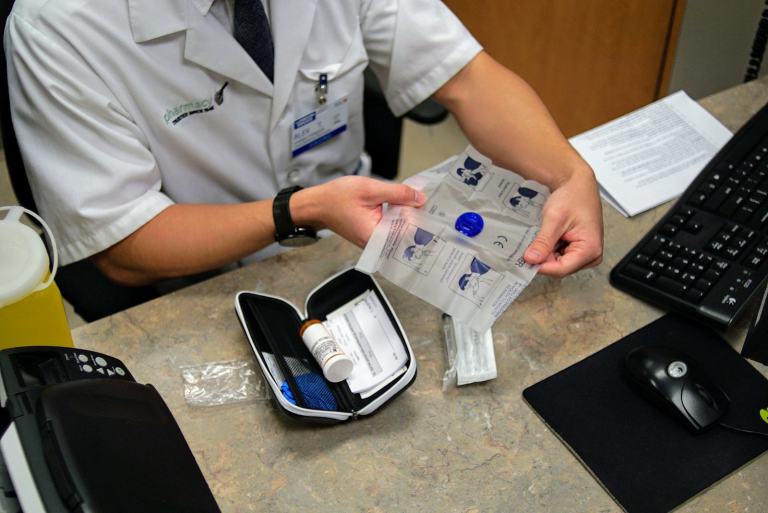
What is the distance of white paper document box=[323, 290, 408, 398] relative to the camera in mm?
921

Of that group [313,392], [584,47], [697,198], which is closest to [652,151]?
[697,198]

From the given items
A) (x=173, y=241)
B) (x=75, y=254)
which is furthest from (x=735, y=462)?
(x=75, y=254)

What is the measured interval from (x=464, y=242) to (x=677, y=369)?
0.95 ft

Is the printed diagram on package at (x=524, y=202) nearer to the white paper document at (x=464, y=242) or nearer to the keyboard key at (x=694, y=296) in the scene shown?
the white paper document at (x=464, y=242)

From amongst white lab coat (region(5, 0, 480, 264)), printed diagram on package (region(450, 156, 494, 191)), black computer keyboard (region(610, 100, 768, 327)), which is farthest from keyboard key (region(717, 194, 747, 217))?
white lab coat (region(5, 0, 480, 264))

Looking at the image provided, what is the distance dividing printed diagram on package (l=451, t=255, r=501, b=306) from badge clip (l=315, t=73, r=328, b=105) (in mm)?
423

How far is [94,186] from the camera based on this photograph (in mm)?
1018

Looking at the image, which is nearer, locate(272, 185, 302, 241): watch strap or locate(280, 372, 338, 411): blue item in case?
locate(280, 372, 338, 411): blue item in case

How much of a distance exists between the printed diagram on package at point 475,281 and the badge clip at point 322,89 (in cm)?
42

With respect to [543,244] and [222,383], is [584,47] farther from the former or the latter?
[222,383]

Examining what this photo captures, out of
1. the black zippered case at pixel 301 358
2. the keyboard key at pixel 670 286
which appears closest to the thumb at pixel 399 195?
the black zippered case at pixel 301 358

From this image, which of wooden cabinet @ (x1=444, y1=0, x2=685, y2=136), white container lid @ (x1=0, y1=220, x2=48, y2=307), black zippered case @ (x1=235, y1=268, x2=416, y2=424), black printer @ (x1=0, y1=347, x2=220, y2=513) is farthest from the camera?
wooden cabinet @ (x1=444, y1=0, x2=685, y2=136)

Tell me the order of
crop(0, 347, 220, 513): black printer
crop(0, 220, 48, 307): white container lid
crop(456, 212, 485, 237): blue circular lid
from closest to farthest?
crop(0, 347, 220, 513): black printer < crop(0, 220, 48, 307): white container lid < crop(456, 212, 485, 237): blue circular lid

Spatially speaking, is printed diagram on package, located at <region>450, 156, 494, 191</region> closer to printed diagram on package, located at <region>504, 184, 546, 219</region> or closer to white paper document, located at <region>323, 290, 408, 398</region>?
printed diagram on package, located at <region>504, 184, 546, 219</region>
